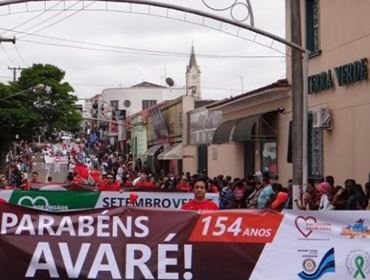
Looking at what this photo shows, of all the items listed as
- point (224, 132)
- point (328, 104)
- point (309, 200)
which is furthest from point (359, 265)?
point (224, 132)

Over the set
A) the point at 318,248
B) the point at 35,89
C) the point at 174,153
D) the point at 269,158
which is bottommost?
the point at 318,248

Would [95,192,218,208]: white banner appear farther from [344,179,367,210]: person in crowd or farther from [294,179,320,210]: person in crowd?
[344,179,367,210]: person in crowd

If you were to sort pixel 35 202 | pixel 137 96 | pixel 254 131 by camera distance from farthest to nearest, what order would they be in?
pixel 137 96
pixel 254 131
pixel 35 202

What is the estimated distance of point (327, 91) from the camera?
61.8ft

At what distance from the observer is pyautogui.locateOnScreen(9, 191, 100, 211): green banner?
1547 cm

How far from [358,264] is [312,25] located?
13038mm

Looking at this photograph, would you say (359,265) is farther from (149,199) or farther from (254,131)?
(254,131)

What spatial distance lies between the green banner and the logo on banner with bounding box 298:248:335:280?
8.11 metres

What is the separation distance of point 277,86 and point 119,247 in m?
14.5

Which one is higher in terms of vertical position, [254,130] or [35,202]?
[254,130]

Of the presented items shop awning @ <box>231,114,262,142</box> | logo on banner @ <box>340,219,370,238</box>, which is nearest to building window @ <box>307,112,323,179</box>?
shop awning @ <box>231,114,262,142</box>

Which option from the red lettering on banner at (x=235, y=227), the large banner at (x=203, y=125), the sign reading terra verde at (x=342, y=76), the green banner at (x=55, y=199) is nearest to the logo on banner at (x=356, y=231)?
the red lettering on banner at (x=235, y=227)

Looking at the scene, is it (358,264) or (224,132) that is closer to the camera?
(358,264)

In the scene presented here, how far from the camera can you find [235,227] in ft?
25.6
